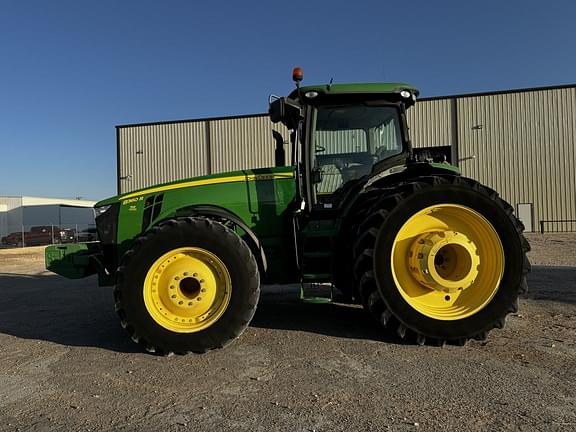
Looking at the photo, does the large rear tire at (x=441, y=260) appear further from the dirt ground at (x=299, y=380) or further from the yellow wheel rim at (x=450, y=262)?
the dirt ground at (x=299, y=380)

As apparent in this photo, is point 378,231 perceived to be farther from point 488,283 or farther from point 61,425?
point 61,425

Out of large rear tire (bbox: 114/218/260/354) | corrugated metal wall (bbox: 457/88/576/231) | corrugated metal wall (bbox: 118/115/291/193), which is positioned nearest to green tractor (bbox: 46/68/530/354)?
large rear tire (bbox: 114/218/260/354)

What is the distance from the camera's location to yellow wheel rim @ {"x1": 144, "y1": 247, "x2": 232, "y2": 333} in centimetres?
465

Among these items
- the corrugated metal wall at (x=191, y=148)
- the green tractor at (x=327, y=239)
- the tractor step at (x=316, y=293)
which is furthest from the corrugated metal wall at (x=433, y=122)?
the tractor step at (x=316, y=293)

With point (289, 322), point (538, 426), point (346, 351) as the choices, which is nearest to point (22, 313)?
point (289, 322)

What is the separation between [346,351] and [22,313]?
5.19 meters

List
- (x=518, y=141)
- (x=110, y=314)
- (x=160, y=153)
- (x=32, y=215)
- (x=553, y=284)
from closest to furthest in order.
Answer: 1. (x=110, y=314)
2. (x=553, y=284)
3. (x=518, y=141)
4. (x=160, y=153)
5. (x=32, y=215)

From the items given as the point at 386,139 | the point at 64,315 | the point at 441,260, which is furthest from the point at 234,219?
the point at 64,315

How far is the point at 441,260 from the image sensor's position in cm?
491

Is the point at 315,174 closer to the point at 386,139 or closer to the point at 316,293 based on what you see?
the point at 386,139

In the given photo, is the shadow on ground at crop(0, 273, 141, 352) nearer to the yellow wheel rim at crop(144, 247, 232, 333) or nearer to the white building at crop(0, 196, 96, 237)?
the yellow wheel rim at crop(144, 247, 232, 333)

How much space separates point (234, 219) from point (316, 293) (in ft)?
4.22

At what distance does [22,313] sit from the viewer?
7156mm

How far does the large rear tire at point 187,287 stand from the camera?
4539mm
